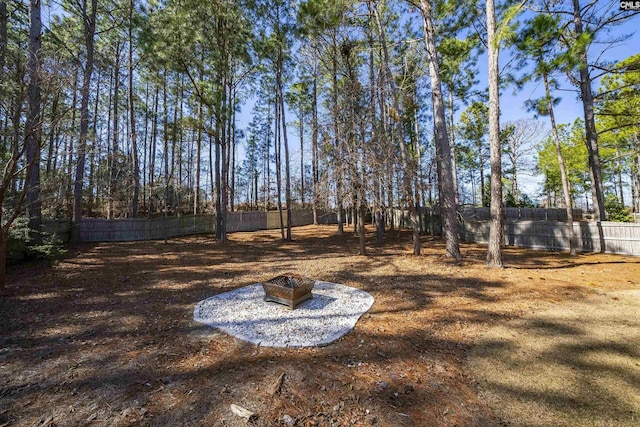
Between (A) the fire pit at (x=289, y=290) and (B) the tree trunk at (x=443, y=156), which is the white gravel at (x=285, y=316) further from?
(B) the tree trunk at (x=443, y=156)

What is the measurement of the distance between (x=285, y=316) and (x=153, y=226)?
13.1 metres

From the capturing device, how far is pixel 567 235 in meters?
9.76

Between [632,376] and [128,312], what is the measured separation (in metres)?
6.52

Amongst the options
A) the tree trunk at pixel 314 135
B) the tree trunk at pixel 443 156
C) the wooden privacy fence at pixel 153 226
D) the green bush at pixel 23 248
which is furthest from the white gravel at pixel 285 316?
the wooden privacy fence at pixel 153 226

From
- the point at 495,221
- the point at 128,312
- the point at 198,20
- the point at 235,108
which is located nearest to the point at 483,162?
the point at 495,221

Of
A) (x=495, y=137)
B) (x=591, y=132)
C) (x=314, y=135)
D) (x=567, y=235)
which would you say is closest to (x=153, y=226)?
(x=314, y=135)

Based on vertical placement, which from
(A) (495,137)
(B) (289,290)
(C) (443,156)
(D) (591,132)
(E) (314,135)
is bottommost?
(B) (289,290)

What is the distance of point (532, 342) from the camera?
331 centimetres

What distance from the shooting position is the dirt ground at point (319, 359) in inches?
85.7

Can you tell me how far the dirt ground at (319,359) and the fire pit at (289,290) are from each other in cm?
112

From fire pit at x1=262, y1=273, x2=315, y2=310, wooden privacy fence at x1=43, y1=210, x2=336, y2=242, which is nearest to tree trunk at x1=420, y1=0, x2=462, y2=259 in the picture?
fire pit at x1=262, y1=273, x2=315, y2=310

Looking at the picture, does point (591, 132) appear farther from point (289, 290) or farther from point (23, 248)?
point (23, 248)

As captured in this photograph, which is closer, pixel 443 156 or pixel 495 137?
pixel 495 137

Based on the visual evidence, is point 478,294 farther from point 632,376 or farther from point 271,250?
point 271,250
